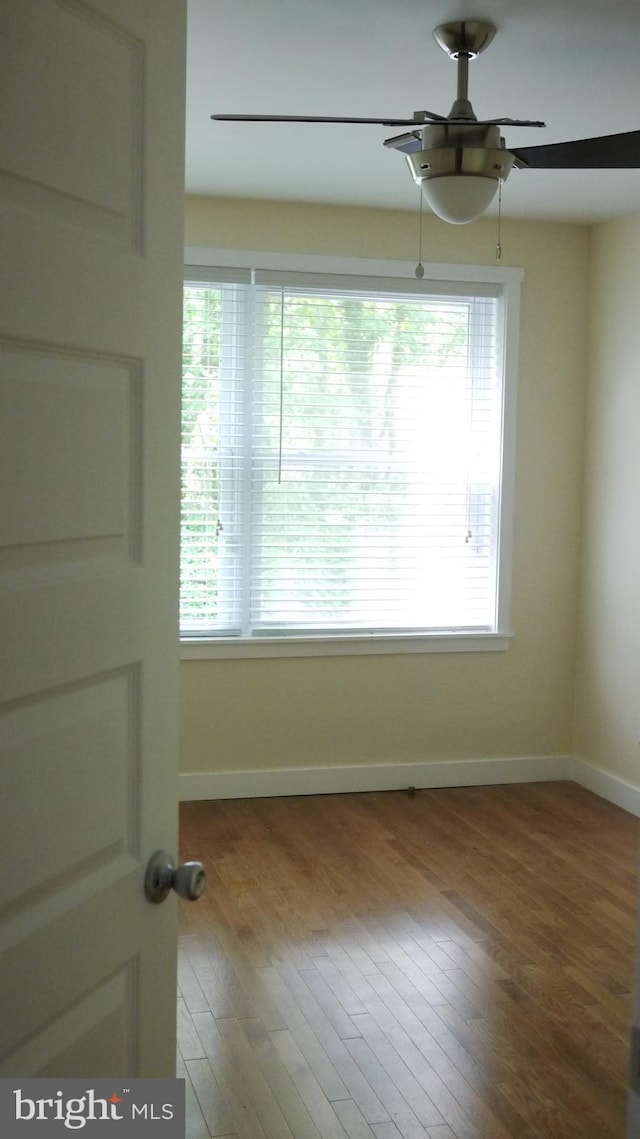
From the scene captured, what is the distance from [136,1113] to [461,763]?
4.20 meters

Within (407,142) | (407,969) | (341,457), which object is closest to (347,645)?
(341,457)

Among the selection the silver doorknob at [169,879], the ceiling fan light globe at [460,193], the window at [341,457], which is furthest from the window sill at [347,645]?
the silver doorknob at [169,879]

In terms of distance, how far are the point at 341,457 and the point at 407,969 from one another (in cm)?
249

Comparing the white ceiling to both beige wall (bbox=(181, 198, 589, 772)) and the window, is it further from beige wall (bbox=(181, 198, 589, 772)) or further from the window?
the window

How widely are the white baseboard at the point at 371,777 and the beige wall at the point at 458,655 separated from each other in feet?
0.13

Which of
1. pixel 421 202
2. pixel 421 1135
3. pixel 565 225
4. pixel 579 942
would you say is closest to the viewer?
pixel 421 1135

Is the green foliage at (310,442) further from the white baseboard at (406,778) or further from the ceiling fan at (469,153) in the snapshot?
the ceiling fan at (469,153)

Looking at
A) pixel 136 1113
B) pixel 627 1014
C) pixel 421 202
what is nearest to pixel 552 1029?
pixel 627 1014

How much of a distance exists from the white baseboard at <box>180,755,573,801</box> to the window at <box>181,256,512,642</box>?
0.64 m

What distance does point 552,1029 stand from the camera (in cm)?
303

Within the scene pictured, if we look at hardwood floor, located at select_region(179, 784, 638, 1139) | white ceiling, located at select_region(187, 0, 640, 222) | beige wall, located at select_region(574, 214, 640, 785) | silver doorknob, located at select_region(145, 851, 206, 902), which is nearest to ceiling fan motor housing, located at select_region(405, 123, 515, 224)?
white ceiling, located at select_region(187, 0, 640, 222)

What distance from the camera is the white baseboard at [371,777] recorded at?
200 inches

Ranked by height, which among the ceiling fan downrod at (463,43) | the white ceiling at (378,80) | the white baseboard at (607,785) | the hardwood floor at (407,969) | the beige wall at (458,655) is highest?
the white ceiling at (378,80)

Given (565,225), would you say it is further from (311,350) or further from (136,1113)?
(136,1113)
